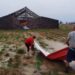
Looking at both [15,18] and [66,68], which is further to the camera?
[15,18]

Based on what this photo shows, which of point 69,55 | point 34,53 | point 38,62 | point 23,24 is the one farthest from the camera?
point 23,24

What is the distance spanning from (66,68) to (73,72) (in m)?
0.26

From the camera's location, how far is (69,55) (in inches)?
482

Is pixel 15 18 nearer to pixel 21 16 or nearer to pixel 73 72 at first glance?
pixel 21 16

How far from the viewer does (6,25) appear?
174 feet

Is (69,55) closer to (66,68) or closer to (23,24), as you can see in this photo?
(66,68)

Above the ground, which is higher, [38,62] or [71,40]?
[71,40]

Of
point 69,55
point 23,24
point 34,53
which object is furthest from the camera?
point 23,24

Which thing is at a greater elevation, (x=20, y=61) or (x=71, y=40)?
(x=71, y=40)

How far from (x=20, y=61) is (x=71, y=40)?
114 inches

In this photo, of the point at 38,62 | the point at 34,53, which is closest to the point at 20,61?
the point at 38,62

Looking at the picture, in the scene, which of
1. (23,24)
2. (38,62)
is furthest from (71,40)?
(23,24)

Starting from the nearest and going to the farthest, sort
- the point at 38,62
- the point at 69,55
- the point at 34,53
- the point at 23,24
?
the point at 69,55 < the point at 38,62 < the point at 34,53 < the point at 23,24

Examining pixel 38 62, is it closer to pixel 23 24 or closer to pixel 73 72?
pixel 73 72
